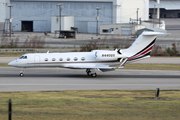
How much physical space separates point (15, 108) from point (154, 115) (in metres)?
6.90

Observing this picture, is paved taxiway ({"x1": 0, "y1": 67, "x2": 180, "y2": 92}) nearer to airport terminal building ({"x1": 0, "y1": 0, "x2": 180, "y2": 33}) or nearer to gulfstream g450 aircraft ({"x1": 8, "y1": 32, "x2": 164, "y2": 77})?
gulfstream g450 aircraft ({"x1": 8, "y1": 32, "x2": 164, "y2": 77})

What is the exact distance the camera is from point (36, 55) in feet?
89.3

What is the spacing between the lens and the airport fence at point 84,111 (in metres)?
12.3

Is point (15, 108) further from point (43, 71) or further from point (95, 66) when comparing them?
point (43, 71)

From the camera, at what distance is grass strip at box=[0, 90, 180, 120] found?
12406mm

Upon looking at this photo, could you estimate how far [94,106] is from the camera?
1439 cm

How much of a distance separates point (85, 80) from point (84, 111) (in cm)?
1174

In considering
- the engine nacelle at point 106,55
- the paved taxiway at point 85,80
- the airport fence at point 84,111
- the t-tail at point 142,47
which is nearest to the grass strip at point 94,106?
the airport fence at point 84,111

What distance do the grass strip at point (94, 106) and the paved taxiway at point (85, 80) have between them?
227 cm

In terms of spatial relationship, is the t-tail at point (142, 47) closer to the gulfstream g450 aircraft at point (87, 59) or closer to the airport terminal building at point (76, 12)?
the gulfstream g450 aircraft at point (87, 59)

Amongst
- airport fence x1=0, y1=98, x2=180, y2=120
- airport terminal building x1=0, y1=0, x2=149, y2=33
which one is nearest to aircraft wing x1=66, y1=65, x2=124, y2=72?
airport fence x1=0, y1=98, x2=180, y2=120

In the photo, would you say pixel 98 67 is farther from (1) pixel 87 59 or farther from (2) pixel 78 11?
(2) pixel 78 11

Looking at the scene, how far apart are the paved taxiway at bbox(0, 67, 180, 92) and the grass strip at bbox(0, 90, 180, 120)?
2.27 meters

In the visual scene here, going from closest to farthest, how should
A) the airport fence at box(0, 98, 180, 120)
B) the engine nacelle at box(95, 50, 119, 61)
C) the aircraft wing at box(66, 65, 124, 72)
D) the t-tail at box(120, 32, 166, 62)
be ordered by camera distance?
the airport fence at box(0, 98, 180, 120) → the aircraft wing at box(66, 65, 124, 72) → the engine nacelle at box(95, 50, 119, 61) → the t-tail at box(120, 32, 166, 62)
